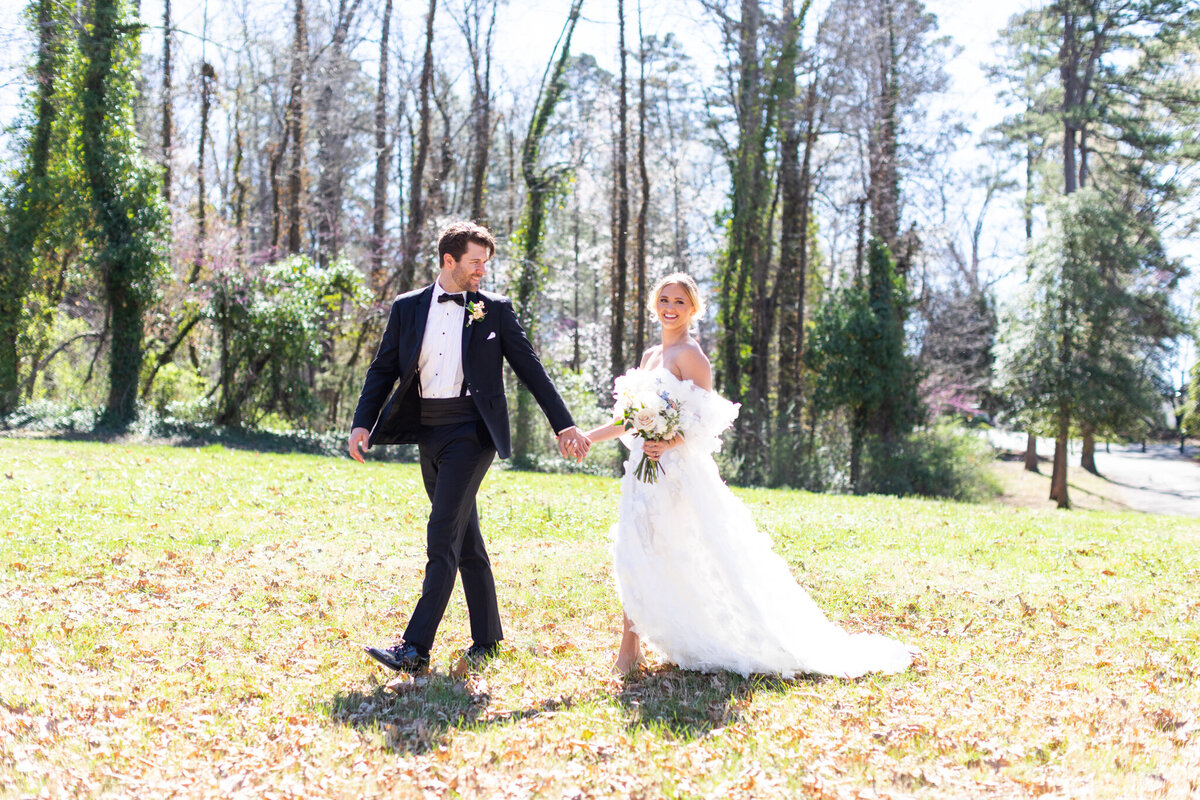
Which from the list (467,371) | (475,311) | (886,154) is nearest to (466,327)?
(475,311)

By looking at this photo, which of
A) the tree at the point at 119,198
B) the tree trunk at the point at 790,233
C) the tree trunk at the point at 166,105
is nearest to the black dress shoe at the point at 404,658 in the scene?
the tree at the point at 119,198

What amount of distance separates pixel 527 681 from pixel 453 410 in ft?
4.63

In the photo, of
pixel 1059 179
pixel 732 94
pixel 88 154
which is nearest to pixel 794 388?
pixel 732 94

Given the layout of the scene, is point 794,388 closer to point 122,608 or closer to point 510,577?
point 510,577

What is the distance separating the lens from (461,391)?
15.8 ft

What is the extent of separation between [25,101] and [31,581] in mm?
17370

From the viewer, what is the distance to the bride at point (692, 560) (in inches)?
189

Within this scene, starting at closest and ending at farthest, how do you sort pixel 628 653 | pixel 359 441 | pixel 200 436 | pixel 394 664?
pixel 394 664, pixel 359 441, pixel 628 653, pixel 200 436

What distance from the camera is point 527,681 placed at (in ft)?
15.5

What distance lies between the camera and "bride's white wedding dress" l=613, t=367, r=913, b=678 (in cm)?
480

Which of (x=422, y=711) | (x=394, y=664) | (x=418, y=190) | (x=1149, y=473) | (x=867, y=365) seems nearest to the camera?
(x=422, y=711)

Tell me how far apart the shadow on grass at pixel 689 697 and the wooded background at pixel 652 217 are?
14.6 m

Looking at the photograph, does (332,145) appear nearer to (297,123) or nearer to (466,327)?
(297,123)

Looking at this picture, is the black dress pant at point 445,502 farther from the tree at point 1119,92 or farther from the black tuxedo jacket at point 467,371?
the tree at point 1119,92
